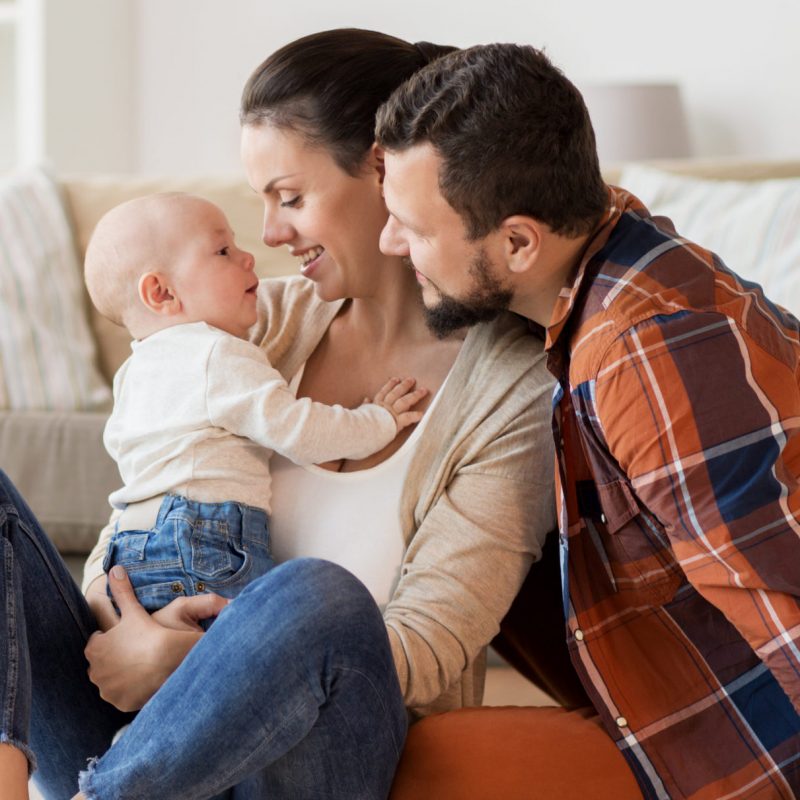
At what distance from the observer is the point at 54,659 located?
144 centimetres

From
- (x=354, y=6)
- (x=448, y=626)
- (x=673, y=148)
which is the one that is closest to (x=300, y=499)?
(x=448, y=626)

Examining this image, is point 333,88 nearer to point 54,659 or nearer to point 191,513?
point 191,513

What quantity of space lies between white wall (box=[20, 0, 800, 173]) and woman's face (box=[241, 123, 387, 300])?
2532 millimetres

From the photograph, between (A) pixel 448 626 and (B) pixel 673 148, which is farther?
(B) pixel 673 148

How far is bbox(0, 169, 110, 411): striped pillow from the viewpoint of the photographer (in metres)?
2.76

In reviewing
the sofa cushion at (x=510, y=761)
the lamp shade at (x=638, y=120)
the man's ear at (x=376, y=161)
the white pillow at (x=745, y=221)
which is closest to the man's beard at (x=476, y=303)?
the man's ear at (x=376, y=161)

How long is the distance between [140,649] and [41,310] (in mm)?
1640

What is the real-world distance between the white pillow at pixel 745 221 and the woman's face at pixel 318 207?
965 millimetres

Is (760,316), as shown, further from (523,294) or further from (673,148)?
(673,148)

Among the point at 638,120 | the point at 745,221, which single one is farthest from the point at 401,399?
the point at 638,120

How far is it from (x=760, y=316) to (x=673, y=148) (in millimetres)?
2696

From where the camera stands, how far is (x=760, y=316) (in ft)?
4.18

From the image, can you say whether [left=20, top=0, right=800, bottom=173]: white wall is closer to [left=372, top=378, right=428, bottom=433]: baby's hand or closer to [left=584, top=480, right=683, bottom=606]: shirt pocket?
[left=372, top=378, right=428, bottom=433]: baby's hand

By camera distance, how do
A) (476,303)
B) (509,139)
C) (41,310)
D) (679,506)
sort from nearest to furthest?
(679,506), (509,139), (476,303), (41,310)
